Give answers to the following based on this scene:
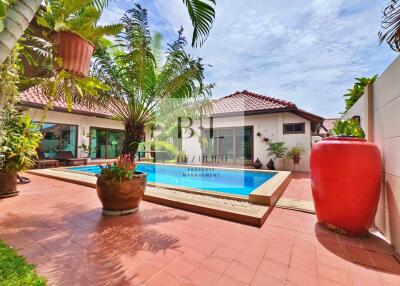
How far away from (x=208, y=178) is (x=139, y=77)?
683 cm

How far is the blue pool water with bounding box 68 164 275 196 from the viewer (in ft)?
26.9

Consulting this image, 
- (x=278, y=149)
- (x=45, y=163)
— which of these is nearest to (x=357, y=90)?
(x=278, y=149)

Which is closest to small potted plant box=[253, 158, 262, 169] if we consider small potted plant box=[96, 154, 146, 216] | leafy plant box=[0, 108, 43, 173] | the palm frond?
small potted plant box=[96, 154, 146, 216]

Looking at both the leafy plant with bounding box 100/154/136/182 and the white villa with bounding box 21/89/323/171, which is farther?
the white villa with bounding box 21/89/323/171

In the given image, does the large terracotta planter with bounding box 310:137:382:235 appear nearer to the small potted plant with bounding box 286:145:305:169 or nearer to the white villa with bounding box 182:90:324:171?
the small potted plant with bounding box 286:145:305:169

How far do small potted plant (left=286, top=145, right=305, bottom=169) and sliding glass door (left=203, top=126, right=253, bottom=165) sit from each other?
2.54 meters

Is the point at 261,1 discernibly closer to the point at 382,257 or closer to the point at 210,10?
the point at 210,10

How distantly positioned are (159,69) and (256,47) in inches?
254

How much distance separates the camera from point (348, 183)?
3.12 m

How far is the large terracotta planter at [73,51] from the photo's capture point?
2.53 meters

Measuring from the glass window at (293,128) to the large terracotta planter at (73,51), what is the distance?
11.5 metres

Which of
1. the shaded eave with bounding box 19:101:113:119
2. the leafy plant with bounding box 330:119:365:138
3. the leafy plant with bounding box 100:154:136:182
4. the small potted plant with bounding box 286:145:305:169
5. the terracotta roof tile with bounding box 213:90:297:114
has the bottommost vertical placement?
the leafy plant with bounding box 100:154:136:182

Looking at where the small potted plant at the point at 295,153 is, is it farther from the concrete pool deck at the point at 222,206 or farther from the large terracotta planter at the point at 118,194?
the large terracotta planter at the point at 118,194

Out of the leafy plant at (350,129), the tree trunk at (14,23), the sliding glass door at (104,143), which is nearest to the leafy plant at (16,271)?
the tree trunk at (14,23)
